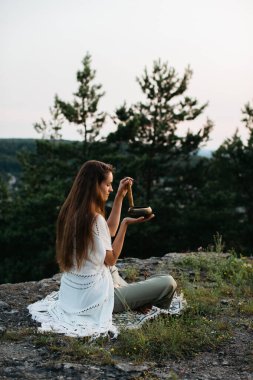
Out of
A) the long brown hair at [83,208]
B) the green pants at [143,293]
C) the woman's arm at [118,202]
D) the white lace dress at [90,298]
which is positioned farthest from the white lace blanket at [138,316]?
the woman's arm at [118,202]

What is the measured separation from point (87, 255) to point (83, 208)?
1.40 ft

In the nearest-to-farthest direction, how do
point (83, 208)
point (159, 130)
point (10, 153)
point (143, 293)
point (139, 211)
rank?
point (83, 208) → point (139, 211) → point (143, 293) → point (159, 130) → point (10, 153)

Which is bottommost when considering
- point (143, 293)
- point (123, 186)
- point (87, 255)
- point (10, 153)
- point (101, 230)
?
point (143, 293)

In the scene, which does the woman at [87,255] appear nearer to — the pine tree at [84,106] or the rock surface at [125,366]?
the rock surface at [125,366]

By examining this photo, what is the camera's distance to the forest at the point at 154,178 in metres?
21.0

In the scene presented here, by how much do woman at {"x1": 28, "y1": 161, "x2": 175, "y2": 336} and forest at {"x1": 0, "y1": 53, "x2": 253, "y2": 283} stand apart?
51.2 ft

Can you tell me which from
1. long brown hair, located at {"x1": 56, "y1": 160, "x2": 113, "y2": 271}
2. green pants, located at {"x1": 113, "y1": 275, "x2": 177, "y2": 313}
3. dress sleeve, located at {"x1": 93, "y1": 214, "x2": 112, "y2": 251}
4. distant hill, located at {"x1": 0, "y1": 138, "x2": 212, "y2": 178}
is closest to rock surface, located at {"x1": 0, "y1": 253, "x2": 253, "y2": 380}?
green pants, located at {"x1": 113, "y1": 275, "x2": 177, "y2": 313}

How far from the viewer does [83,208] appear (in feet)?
14.7

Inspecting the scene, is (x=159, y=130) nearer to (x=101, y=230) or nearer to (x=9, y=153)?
(x=101, y=230)

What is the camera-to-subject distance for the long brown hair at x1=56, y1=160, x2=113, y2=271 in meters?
4.48

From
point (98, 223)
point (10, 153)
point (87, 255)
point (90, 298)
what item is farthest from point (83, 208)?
point (10, 153)

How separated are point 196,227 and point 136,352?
17.4 meters

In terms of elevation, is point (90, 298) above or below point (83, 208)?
below

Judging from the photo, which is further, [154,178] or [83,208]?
[154,178]
